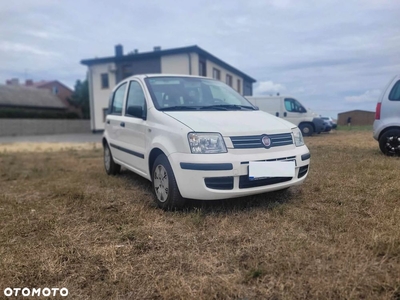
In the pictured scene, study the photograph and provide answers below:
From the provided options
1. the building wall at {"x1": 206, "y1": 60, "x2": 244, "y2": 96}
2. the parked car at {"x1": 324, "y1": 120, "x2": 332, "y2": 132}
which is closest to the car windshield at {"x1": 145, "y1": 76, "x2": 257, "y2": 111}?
the parked car at {"x1": 324, "y1": 120, "x2": 332, "y2": 132}

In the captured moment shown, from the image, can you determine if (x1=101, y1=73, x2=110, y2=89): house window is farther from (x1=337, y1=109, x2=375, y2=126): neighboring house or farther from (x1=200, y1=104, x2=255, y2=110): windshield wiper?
(x1=200, y1=104, x2=255, y2=110): windshield wiper

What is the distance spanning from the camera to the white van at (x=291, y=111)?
13.4 metres

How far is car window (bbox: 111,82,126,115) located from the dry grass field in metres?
1.58

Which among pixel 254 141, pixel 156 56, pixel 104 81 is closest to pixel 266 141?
pixel 254 141

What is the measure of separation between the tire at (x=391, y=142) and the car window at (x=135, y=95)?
4.97 metres

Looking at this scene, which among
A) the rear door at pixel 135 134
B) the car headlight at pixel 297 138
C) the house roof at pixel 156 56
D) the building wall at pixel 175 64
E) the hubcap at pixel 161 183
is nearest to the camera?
the hubcap at pixel 161 183

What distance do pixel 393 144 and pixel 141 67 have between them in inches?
723

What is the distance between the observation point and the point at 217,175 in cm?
311

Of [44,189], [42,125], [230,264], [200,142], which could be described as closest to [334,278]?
[230,264]

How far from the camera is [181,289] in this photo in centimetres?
206

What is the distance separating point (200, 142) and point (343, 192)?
1.97 metres

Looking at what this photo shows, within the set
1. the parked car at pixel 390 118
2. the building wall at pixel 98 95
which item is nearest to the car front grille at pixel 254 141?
the parked car at pixel 390 118

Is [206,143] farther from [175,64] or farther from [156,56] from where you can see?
[156,56]

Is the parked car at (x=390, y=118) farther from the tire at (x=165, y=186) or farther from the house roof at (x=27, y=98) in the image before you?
the house roof at (x=27, y=98)
